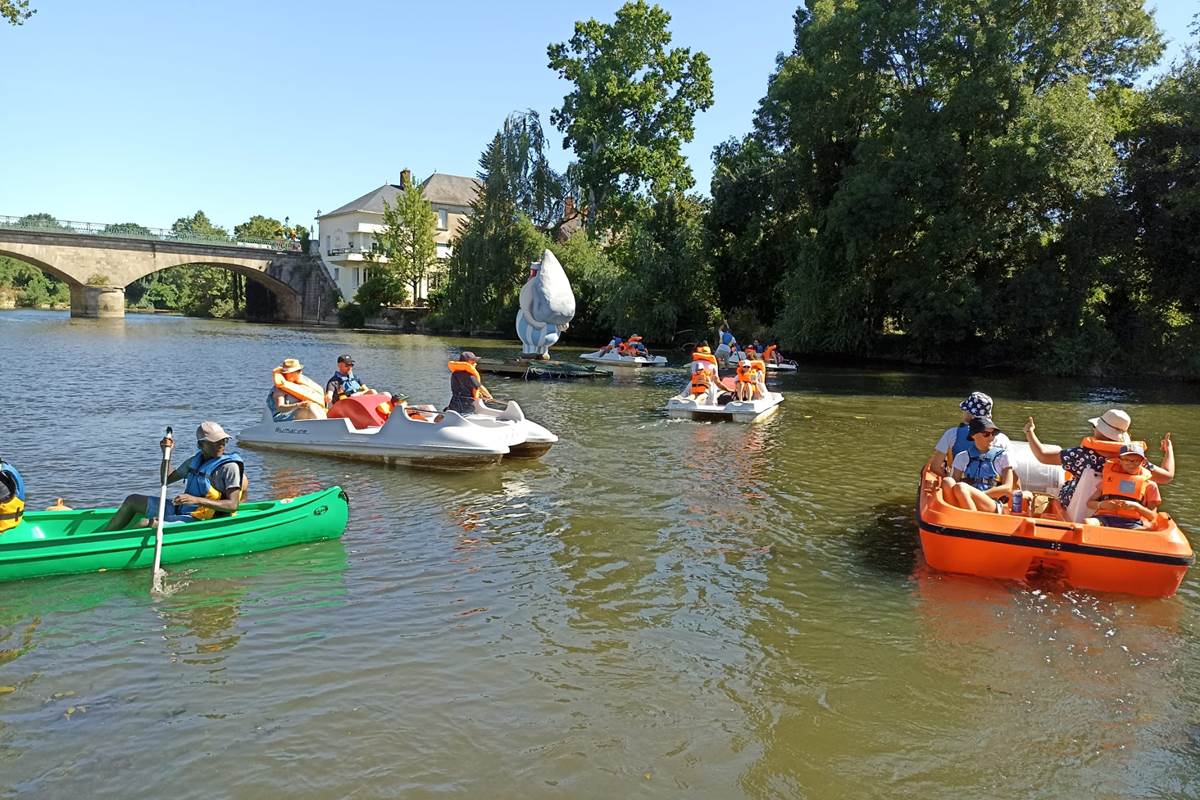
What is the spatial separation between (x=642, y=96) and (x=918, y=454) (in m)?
43.0

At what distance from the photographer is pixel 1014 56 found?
2923cm

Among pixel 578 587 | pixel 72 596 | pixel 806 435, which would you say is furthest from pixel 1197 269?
pixel 72 596

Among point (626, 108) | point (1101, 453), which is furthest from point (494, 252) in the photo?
point (1101, 453)

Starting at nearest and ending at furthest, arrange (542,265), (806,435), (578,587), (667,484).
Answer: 1. (578,587)
2. (667,484)
3. (806,435)
4. (542,265)

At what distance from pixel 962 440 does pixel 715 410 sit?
925 cm

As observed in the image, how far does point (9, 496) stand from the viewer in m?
7.10

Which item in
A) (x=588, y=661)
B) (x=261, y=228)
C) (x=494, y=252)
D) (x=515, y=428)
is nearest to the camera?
(x=588, y=661)

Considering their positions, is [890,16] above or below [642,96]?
below

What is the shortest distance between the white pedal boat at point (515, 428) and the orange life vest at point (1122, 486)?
753 centimetres

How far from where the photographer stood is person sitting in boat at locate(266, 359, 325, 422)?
13.7m

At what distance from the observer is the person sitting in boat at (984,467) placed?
8.40 meters

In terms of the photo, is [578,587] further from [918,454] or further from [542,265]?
[542,265]

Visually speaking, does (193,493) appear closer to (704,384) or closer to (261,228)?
(704,384)

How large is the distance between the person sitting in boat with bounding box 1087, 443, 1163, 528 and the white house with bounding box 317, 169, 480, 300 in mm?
62917
